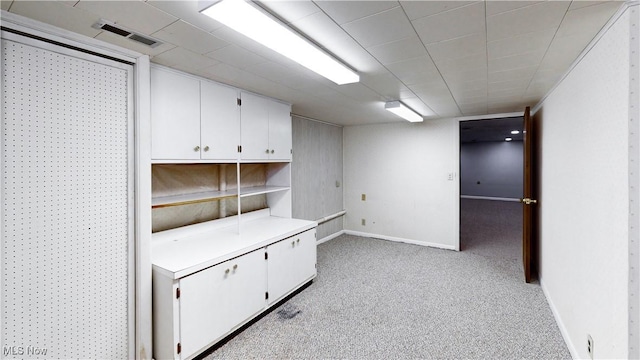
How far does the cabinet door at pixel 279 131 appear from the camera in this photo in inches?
127

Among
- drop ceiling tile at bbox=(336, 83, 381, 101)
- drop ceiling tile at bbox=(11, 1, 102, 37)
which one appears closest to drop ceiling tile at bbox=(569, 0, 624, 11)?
drop ceiling tile at bbox=(336, 83, 381, 101)

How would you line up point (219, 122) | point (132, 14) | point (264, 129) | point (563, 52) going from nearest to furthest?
1. point (132, 14)
2. point (563, 52)
3. point (219, 122)
4. point (264, 129)

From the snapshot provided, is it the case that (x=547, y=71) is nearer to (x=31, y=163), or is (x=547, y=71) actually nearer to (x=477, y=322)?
(x=477, y=322)

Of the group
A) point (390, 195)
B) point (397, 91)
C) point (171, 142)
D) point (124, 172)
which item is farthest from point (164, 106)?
point (390, 195)

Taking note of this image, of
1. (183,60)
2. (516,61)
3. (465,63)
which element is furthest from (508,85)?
(183,60)

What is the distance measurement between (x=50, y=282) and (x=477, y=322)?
3.21m

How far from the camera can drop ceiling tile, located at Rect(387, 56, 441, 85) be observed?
6.90 ft

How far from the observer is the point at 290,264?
300 cm

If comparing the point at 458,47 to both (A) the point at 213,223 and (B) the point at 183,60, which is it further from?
(A) the point at 213,223

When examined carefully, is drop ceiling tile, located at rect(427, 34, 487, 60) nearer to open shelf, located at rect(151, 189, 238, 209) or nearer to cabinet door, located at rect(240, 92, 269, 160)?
cabinet door, located at rect(240, 92, 269, 160)

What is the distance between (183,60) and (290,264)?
6.91ft

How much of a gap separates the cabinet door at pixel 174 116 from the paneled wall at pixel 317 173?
210 cm

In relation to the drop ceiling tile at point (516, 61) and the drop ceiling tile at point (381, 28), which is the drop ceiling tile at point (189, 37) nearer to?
the drop ceiling tile at point (381, 28)

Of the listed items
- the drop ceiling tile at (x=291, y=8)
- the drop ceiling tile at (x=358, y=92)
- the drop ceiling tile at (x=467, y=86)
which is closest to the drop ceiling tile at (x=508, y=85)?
the drop ceiling tile at (x=467, y=86)
